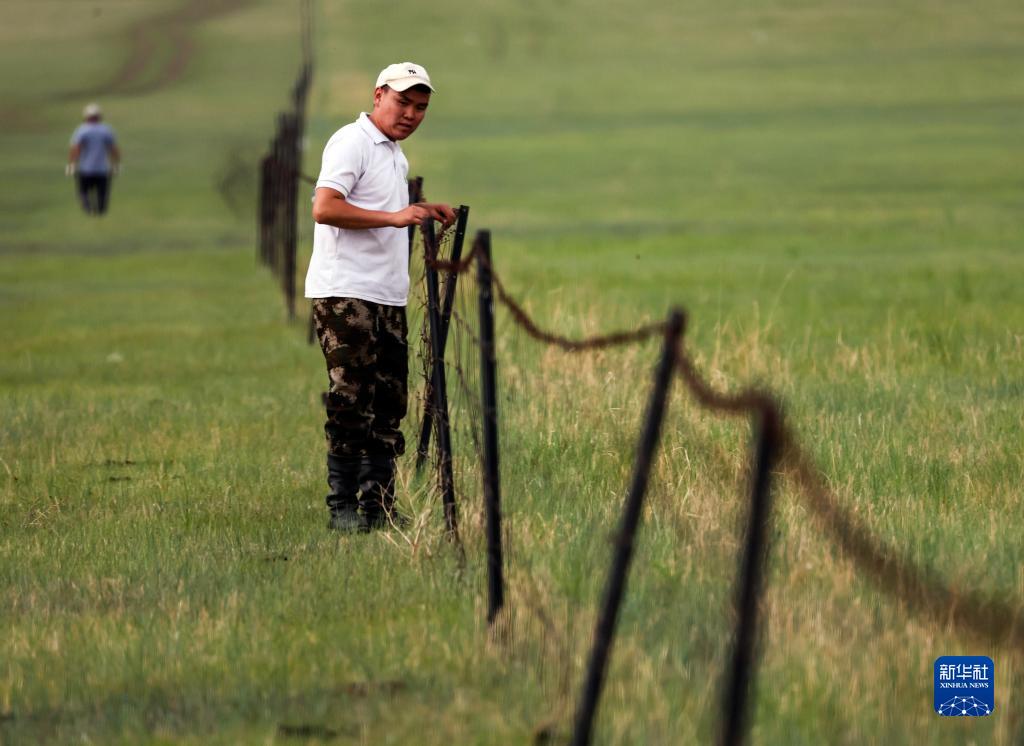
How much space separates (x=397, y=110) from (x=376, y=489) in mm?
1733

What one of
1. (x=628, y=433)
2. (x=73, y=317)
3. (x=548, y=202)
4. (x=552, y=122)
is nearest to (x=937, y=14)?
(x=552, y=122)

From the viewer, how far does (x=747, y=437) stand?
922 cm

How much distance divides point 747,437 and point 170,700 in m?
4.27

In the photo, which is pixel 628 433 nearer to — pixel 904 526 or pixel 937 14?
pixel 904 526

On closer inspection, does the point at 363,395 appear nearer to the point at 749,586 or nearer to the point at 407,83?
the point at 407,83

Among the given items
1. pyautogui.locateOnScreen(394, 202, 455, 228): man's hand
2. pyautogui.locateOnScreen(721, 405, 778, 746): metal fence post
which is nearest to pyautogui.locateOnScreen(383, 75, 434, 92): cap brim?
pyautogui.locateOnScreen(394, 202, 455, 228): man's hand

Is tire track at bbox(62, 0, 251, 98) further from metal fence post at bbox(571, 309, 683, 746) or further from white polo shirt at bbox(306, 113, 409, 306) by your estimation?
metal fence post at bbox(571, 309, 683, 746)

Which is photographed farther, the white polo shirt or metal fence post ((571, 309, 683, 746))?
the white polo shirt

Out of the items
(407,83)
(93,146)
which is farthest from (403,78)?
(93,146)

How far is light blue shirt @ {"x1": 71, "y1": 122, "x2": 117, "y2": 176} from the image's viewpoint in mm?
31028

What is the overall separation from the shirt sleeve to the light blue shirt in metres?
23.7

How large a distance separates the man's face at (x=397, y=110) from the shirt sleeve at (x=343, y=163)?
153 mm

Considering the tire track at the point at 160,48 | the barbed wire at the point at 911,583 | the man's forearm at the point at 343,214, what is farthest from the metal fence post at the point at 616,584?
the tire track at the point at 160,48

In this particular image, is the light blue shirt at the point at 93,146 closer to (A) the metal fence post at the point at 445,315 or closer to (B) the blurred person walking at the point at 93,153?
(B) the blurred person walking at the point at 93,153
